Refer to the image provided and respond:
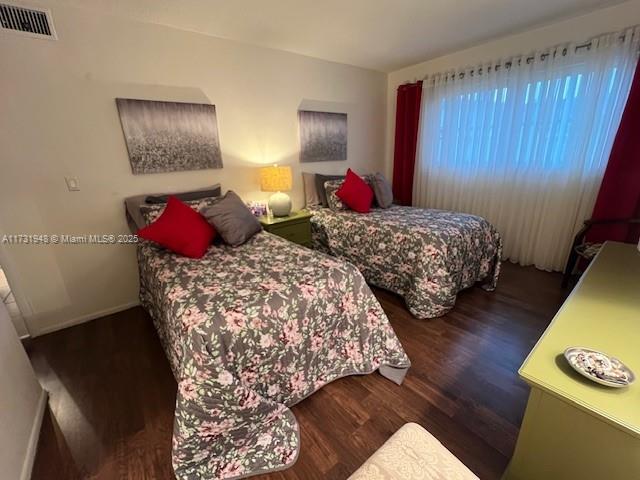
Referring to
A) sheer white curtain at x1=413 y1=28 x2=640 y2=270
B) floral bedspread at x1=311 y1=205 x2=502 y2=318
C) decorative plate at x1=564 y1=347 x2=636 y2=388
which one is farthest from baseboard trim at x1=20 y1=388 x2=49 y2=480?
sheer white curtain at x1=413 y1=28 x2=640 y2=270

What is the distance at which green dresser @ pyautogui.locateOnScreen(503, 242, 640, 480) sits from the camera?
0.72 meters

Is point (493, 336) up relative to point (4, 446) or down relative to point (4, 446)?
down

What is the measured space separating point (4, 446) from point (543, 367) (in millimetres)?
1950

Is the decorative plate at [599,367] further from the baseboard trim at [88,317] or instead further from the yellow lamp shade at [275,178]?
the baseboard trim at [88,317]

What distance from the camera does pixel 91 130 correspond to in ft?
6.99

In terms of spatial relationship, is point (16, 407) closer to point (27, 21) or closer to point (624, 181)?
point (27, 21)

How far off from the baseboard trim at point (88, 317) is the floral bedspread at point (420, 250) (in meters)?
2.01

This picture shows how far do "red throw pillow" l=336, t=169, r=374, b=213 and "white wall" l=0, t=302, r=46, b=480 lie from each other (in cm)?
266

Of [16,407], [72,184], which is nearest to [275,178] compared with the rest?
[72,184]

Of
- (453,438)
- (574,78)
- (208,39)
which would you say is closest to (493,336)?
(453,438)

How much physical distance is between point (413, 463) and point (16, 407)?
170 cm

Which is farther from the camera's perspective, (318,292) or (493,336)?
(493,336)

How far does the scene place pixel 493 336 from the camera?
6.57 feet

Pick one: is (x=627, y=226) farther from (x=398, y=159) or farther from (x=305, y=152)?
(x=305, y=152)
